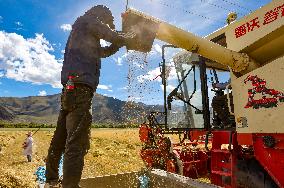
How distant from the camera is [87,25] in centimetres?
335

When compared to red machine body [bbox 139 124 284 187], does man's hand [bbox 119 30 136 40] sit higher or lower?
higher

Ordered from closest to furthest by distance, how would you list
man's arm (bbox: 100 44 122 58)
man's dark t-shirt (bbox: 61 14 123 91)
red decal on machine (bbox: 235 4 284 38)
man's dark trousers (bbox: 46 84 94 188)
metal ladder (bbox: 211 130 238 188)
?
man's dark trousers (bbox: 46 84 94 188)
man's dark t-shirt (bbox: 61 14 123 91)
man's arm (bbox: 100 44 122 58)
red decal on machine (bbox: 235 4 284 38)
metal ladder (bbox: 211 130 238 188)

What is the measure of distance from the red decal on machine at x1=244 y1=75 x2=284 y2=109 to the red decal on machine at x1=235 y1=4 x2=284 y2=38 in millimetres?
861

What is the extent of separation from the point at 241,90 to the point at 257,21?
44.0 inches

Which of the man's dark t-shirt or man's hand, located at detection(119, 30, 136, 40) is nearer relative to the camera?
the man's dark t-shirt

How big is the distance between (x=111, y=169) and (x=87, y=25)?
35.9ft

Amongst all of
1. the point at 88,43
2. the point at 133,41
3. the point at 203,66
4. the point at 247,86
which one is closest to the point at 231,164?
the point at 247,86

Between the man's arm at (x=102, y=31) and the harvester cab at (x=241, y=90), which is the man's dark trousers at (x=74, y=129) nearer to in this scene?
the man's arm at (x=102, y=31)

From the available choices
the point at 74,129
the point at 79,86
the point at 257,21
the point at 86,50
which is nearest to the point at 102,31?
the point at 86,50

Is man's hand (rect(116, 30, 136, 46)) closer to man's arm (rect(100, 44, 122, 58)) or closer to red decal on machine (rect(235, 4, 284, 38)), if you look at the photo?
man's arm (rect(100, 44, 122, 58))

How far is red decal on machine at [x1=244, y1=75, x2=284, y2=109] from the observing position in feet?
14.1

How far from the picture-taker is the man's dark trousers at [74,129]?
2.98m

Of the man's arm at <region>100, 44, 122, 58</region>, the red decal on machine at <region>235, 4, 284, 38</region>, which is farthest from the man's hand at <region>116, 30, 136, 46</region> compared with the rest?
the red decal on machine at <region>235, 4, 284, 38</region>

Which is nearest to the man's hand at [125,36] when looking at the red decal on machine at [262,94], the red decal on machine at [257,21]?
the red decal on machine at [262,94]
